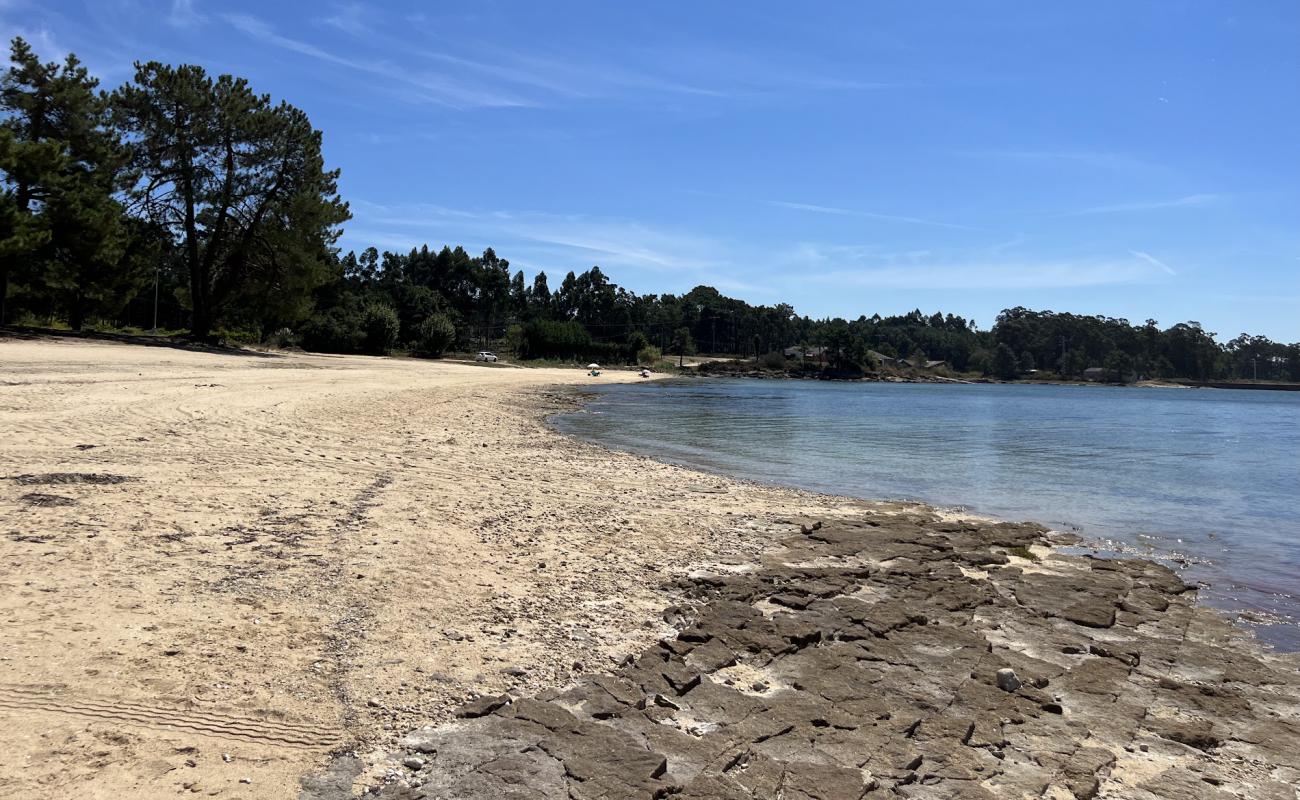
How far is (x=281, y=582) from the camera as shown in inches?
225

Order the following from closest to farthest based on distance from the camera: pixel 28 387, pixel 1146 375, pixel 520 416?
pixel 28 387 → pixel 520 416 → pixel 1146 375

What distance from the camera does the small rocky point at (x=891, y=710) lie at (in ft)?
12.2

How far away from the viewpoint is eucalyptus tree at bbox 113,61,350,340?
36938 millimetres

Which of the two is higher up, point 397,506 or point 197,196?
point 197,196

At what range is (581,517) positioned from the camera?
932 cm

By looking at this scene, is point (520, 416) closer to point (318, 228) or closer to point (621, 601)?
point (621, 601)

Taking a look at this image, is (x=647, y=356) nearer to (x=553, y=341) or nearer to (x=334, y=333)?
(x=553, y=341)

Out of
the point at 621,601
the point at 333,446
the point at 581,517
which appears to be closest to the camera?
the point at 621,601

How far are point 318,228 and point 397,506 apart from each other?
3599 centimetres

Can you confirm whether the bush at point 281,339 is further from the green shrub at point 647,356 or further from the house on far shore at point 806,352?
the house on far shore at point 806,352

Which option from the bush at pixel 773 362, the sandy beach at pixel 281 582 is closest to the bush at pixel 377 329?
the sandy beach at pixel 281 582

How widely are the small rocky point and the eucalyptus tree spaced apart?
3949 centimetres

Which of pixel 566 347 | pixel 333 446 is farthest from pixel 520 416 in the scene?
pixel 566 347

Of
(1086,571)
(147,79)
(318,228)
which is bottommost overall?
(1086,571)
